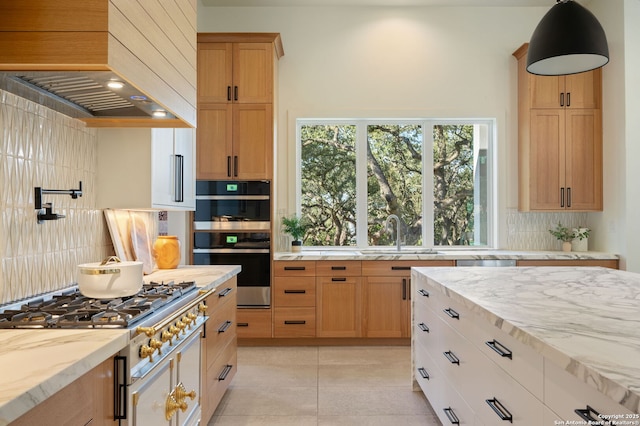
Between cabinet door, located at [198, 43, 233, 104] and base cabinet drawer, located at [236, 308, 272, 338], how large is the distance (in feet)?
6.09

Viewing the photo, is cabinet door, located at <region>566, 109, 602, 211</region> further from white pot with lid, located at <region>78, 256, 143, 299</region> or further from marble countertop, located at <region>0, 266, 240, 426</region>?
marble countertop, located at <region>0, 266, 240, 426</region>

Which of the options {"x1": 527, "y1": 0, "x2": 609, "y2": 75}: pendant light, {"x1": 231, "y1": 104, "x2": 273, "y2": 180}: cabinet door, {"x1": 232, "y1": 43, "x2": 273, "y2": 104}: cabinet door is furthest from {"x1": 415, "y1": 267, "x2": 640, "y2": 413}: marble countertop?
{"x1": 232, "y1": 43, "x2": 273, "y2": 104}: cabinet door

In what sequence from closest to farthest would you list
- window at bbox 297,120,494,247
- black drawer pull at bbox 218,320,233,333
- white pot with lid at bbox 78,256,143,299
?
white pot with lid at bbox 78,256,143,299 → black drawer pull at bbox 218,320,233,333 → window at bbox 297,120,494,247

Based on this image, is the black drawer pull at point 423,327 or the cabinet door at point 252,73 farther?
the cabinet door at point 252,73

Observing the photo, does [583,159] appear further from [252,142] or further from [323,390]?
[323,390]

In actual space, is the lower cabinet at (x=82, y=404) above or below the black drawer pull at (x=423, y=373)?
above

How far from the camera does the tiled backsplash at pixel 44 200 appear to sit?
182cm

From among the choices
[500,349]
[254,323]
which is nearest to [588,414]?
[500,349]

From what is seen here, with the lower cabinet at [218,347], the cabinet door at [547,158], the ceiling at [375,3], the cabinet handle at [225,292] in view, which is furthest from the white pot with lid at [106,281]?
the cabinet door at [547,158]

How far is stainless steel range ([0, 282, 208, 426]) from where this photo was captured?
56.4 inches

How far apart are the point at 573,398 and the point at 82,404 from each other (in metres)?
1.30

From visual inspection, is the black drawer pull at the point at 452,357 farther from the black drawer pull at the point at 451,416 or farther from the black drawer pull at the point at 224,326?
the black drawer pull at the point at 224,326

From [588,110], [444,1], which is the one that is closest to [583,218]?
[588,110]

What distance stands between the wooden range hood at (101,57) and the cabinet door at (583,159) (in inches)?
148
